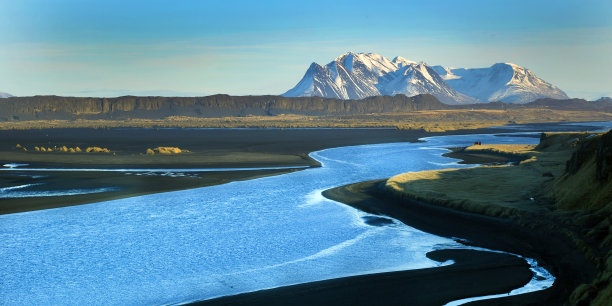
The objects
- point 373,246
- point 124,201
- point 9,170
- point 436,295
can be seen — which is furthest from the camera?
point 9,170

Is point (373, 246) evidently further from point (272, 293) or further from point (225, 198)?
point (225, 198)

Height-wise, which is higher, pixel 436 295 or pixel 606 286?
pixel 606 286

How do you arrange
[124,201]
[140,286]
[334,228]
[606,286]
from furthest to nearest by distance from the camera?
[124,201]
[334,228]
[140,286]
[606,286]

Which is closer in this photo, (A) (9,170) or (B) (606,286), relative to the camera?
(B) (606,286)

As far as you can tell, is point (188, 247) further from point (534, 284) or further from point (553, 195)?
point (553, 195)

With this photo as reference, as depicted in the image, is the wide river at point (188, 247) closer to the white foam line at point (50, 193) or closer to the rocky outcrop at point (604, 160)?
the white foam line at point (50, 193)

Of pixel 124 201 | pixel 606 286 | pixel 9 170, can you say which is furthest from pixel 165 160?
pixel 606 286

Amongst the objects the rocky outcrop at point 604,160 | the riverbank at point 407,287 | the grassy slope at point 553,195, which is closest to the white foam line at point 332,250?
the riverbank at point 407,287

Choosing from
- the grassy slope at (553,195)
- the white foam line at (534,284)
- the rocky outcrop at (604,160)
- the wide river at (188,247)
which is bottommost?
the wide river at (188,247)
